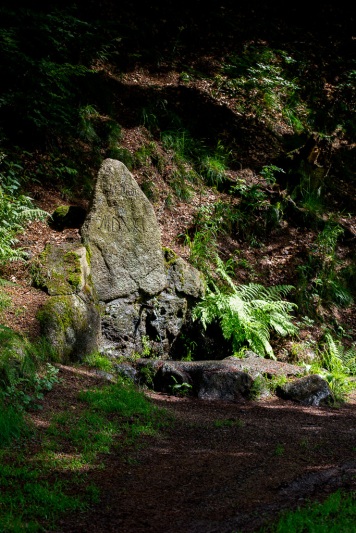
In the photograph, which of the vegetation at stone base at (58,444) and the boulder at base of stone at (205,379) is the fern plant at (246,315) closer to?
the boulder at base of stone at (205,379)

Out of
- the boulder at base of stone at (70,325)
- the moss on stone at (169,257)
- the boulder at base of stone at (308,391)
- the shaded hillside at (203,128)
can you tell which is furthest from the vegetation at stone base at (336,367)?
the boulder at base of stone at (70,325)

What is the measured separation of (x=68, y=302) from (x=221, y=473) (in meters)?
3.59

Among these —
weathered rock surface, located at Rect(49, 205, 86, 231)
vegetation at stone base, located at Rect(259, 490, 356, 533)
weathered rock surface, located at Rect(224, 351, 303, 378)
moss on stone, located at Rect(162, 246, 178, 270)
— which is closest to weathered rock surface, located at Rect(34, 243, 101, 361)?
weathered rock surface, located at Rect(49, 205, 86, 231)

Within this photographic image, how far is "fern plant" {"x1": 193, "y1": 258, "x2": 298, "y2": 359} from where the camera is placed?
30.2 feet

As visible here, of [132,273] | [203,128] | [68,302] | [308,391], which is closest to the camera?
[68,302]

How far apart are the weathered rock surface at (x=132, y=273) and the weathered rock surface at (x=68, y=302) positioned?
46 cm

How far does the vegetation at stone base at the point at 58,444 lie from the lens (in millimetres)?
3922

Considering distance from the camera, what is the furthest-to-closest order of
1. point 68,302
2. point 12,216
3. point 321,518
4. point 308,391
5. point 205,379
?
point 12,216 < point 308,391 < point 205,379 < point 68,302 < point 321,518

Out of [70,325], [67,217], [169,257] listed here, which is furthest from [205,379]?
[67,217]

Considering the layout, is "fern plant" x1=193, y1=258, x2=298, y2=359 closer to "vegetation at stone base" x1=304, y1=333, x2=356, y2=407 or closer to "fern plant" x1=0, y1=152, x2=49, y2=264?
"vegetation at stone base" x1=304, y1=333, x2=356, y2=407

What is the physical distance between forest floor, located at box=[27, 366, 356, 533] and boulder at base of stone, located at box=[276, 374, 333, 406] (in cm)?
59

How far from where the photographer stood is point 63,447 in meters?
5.01

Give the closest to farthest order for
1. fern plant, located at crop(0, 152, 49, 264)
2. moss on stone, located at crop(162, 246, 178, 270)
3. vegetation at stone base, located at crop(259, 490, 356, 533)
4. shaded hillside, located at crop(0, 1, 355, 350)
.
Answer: vegetation at stone base, located at crop(259, 490, 356, 533), fern plant, located at crop(0, 152, 49, 264), moss on stone, located at crop(162, 246, 178, 270), shaded hillside, located at crop(0, 1, 355, 350)

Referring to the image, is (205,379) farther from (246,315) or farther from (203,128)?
(203,128)
